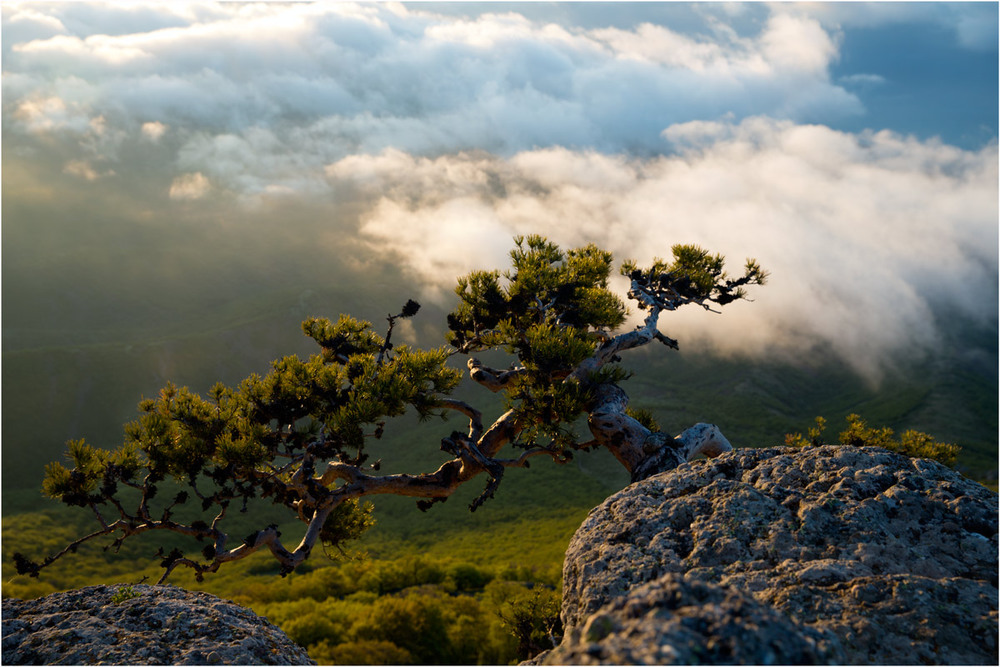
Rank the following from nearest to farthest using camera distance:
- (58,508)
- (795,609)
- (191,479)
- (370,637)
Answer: (795,609), (191,479), (370,637), (58,508)

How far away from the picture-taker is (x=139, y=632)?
762cm

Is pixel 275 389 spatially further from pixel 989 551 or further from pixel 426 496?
pixel 989 551

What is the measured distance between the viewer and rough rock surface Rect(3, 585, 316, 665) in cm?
723

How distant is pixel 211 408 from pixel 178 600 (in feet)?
11.4

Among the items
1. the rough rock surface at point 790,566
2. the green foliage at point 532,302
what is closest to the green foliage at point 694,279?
the green foliage at point 532,302

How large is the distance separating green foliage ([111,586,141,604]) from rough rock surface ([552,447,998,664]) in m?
6.33

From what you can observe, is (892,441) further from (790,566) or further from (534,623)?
(790,566)

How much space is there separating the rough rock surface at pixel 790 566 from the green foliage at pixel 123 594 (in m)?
6.33

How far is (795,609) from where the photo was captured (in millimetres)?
5453

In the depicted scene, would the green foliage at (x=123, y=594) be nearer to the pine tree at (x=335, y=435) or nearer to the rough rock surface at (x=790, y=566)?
the pine tree at (x=335, y=435)

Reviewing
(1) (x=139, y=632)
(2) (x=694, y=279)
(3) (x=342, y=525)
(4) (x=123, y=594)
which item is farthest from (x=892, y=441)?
(4) (x=123, y=594)

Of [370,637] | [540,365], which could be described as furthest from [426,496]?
[370,637]

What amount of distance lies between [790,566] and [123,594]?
8759 mm

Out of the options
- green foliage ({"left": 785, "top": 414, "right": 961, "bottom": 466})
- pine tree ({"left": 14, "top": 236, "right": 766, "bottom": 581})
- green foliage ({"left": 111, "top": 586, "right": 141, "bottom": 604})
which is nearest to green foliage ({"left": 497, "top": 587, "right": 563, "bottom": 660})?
pine tree ({"left": 14, "top": 236, "right": 766, "bottom": 581})
